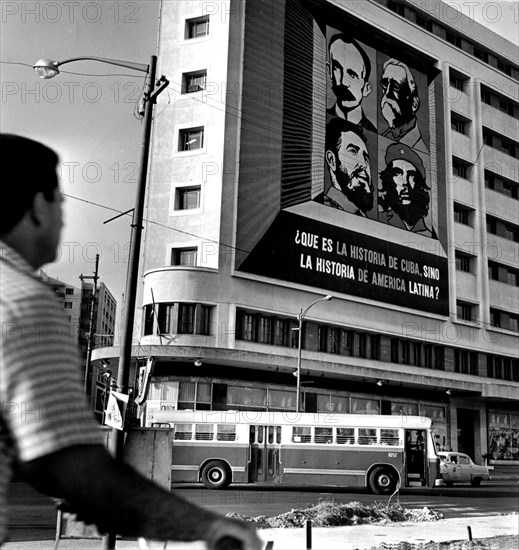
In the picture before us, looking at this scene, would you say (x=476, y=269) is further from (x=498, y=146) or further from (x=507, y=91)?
(x=507, y=91)

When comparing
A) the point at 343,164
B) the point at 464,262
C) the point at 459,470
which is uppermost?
the point at 343,164

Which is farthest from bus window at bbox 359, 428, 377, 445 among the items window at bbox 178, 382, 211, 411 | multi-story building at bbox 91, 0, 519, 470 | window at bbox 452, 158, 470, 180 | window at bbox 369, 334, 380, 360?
window at bbox 452, 158, 470, 180

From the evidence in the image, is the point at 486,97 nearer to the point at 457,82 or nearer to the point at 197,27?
the point at 457,82

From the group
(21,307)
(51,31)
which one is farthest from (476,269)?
(21,307)

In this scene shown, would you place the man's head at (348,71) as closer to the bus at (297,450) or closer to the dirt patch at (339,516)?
the bus at (297,450)

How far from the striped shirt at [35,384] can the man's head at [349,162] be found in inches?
1570

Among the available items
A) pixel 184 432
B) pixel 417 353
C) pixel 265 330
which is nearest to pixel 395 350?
pixel 417 353

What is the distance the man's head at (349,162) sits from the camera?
40938 millimetres

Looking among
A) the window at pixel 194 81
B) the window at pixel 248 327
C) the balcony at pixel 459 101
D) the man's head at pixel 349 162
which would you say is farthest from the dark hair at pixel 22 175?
the balcony at pixel 459 101

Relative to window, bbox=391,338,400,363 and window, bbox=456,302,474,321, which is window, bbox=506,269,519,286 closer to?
window, bbox=456,302,474,321

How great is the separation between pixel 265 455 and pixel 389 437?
3.90 m

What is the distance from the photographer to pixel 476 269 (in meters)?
49.5

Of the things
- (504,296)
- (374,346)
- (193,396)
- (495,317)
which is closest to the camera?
(193,396)

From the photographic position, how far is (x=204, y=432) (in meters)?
23.1
